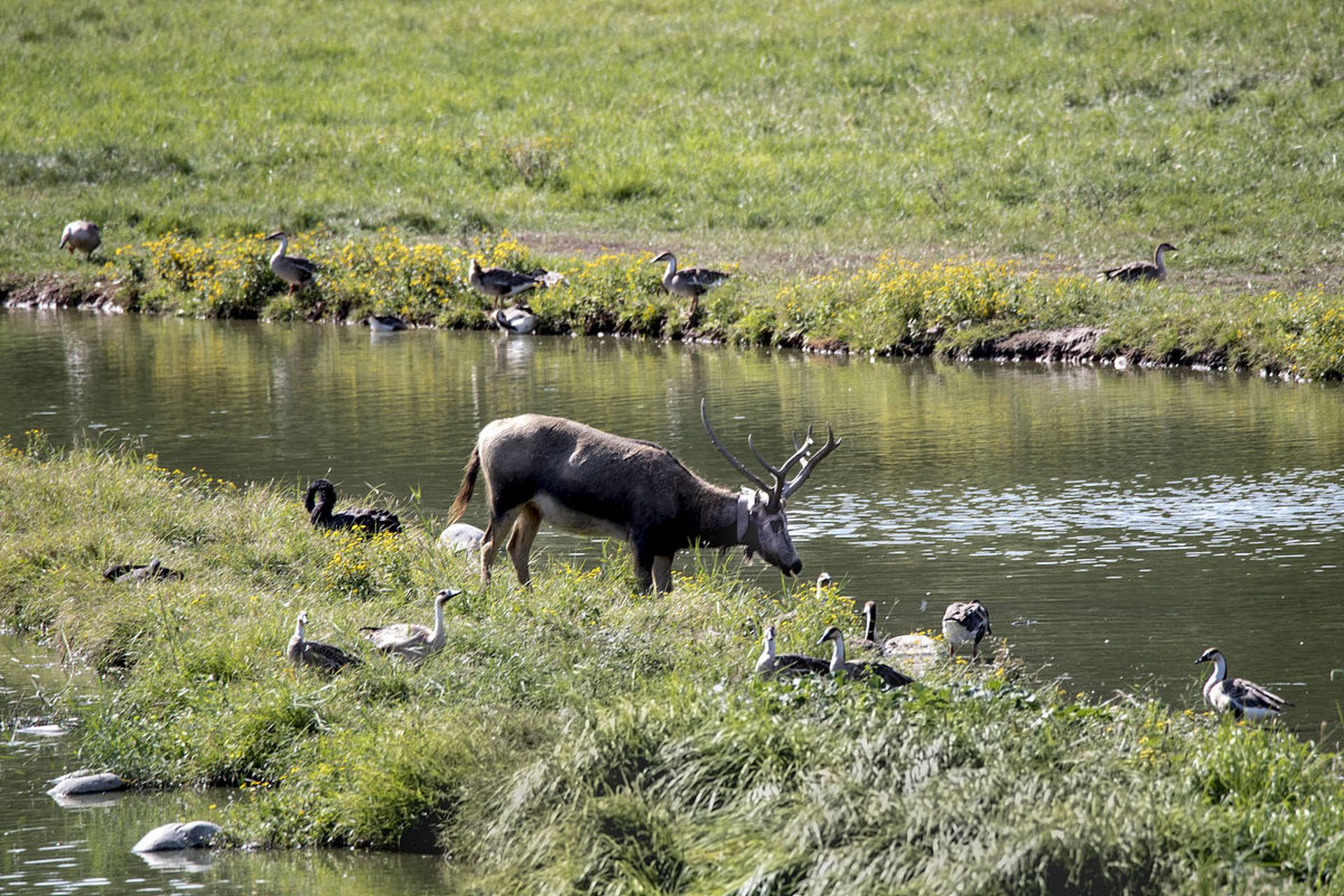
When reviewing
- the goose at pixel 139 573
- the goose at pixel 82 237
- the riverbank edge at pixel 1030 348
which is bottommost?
the goose at pixel 139 573

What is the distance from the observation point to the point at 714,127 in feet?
133

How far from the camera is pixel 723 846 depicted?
7.14 meters

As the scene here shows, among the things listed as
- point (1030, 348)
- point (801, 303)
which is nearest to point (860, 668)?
point (1030, 348)

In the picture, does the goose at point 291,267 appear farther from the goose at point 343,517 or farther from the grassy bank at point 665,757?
the grassy bank at point 665,757

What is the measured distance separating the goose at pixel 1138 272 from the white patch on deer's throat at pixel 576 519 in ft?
55.1

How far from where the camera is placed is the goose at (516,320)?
29.4 meters

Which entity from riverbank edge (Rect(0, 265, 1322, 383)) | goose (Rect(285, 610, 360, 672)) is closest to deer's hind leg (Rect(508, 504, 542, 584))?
goose (Rect(285, 610, 360, 672))

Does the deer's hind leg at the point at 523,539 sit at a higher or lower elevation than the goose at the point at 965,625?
higher

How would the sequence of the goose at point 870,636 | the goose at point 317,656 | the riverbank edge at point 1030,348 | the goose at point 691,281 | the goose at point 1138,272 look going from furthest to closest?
the goose at point 691,281
the goose at point 1138,272
the riverbank edge at point 1030,348
the goose at point 870,636
the goose at point 317,656

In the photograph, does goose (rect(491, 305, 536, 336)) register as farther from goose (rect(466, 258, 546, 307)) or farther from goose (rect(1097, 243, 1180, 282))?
goose (rect(1097, 243, 1180, 282))

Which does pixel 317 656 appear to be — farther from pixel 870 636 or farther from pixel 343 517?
pixel 343 517

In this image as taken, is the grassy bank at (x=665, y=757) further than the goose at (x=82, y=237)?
No

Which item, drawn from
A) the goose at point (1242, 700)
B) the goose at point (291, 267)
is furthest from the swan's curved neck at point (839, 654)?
the goose at point (291, 267)

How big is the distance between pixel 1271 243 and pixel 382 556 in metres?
21.1
